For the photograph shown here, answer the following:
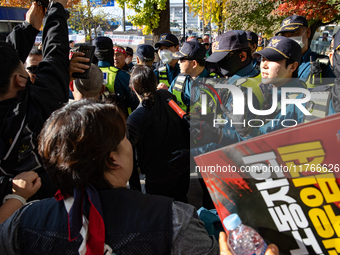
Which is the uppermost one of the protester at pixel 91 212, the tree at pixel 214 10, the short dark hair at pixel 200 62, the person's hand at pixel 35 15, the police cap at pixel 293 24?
the tree at pixel 214 10

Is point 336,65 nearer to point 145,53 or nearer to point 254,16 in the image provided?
point 145,53

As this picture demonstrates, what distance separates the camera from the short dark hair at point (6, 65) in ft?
4.63

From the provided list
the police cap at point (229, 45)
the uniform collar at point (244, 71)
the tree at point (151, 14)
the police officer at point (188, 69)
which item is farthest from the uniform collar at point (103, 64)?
the tree at point (151, 14)

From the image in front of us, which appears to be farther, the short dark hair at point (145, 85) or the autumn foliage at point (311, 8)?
the autumn foliage at point (311, 8)

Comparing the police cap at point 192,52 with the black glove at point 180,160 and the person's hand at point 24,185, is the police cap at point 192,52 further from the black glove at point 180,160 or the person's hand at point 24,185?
the person's hand at point 24,185

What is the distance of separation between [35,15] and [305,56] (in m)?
3.64

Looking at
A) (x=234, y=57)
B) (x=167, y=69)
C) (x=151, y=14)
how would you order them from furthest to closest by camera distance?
(x=151, y=14), (x=167, y=69), (x=234, y=57)

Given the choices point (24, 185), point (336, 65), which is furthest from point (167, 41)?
point (24, 185)

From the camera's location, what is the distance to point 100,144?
0.97 meters

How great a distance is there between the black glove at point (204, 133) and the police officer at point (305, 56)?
61.8 inches

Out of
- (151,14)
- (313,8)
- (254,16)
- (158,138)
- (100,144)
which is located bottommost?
(158,138)

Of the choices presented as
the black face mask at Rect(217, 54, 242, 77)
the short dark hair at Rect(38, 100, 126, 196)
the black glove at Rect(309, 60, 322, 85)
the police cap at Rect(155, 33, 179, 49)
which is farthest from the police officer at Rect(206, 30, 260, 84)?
the police cap at Rect(155, 33, 179, 49)

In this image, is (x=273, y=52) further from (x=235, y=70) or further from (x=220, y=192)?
(x=220, y=192)

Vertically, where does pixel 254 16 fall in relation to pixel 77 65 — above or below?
above
